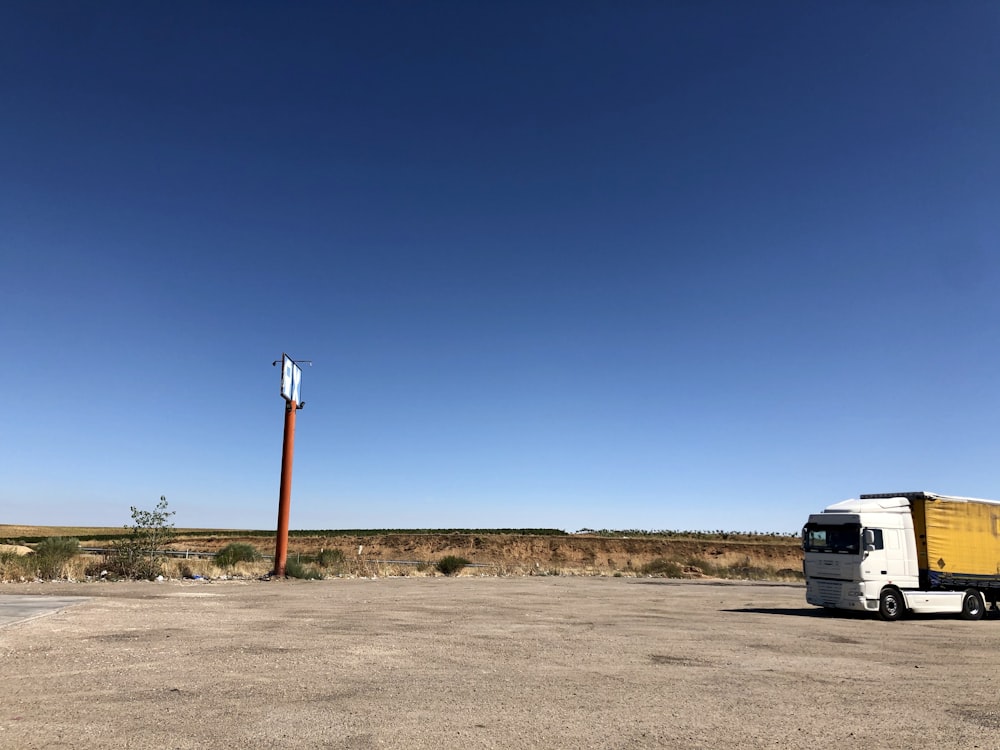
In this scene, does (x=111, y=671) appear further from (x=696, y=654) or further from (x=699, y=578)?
(x=699, y=578)

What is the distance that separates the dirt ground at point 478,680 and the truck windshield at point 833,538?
2570 millimetres

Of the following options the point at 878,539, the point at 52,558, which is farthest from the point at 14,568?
the point at 878,539

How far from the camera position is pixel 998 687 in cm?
1066

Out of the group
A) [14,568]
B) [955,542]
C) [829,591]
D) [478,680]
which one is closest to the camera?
[478,680]

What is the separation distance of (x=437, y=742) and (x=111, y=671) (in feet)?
19.0

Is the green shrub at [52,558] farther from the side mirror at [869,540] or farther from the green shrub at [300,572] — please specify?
the side mirror at [869,540]

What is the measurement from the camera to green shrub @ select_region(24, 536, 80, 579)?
27.7 metres

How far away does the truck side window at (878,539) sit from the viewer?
21.2 m

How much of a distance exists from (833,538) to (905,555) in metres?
2.31

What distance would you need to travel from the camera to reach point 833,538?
21.9 metres

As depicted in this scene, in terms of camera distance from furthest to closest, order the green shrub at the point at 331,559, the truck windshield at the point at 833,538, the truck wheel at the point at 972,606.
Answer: the green shrub at the point at 331,559, the truck wheel at the point at 972,606, the truck windshield at the point at 833,538

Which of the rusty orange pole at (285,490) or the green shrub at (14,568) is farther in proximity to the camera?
the rusty orange pole at (285,490)

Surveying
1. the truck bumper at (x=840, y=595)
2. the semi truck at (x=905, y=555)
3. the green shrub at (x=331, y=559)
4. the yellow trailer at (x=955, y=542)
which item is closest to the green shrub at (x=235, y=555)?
the green shrub at (x=331, y=559)

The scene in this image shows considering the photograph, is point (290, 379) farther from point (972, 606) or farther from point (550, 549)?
point (550, 549)
